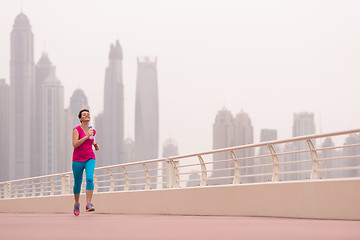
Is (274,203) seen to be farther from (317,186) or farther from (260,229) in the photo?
(260,229)

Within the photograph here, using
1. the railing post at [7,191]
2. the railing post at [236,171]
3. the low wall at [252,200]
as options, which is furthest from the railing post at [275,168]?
the railing post at [7,191]

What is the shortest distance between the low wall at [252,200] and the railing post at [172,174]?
0.48m

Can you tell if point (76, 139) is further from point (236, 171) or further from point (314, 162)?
point (314, 162)

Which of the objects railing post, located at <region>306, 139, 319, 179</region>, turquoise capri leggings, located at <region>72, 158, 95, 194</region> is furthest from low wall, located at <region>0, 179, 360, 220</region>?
turquoise capri leggings, located at <region>72, 158, 95, 194</region>

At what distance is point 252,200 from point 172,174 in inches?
156

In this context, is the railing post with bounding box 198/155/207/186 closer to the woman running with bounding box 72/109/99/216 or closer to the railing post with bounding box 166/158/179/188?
the railing post with bounding box 166/158/179/188

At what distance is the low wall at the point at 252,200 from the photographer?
9508mm

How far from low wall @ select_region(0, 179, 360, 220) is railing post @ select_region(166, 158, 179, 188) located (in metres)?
0.48

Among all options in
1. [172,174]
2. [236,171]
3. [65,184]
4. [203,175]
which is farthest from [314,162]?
[65,184]

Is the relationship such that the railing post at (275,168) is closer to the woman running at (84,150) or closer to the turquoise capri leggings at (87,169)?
the woman running at (84,150)

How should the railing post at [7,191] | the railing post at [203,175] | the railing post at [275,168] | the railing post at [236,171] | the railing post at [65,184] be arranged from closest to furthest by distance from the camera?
1. the railing post at [275,168]
2. the railing post at [236,171]
3. the railing post at [203,175]
4. the railing post at [65,184]
5. the railing post at [7,191]

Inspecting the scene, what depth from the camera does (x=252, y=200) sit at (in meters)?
11.6

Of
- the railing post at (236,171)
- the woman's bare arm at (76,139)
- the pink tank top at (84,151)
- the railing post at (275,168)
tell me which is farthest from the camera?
the railing post at (236,171)

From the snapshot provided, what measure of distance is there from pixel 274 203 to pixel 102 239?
16.5 feet
